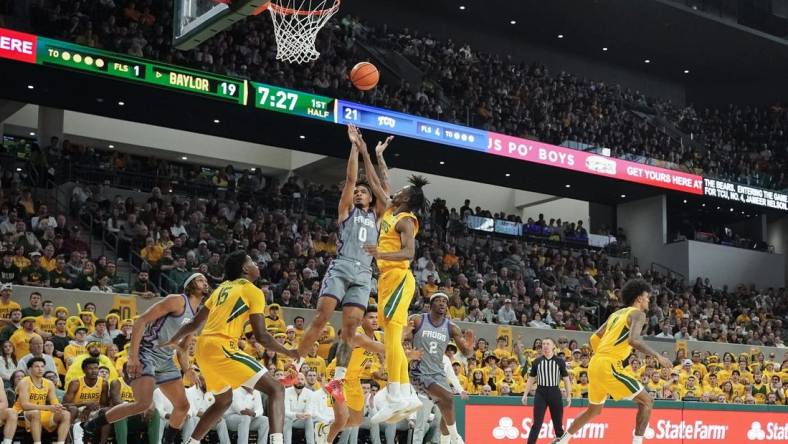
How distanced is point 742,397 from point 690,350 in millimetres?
6075

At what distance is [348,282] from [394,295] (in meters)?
0.47

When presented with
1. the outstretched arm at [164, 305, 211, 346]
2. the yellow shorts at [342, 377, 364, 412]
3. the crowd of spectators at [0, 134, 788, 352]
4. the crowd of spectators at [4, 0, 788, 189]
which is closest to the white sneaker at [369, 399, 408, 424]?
the yellow shorts at [342, 377, 364, 412]

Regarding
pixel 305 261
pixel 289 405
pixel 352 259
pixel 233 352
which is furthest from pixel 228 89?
pixel 233 352

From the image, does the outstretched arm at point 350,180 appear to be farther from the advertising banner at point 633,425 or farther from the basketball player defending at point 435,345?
the advertising banner at point 633,425

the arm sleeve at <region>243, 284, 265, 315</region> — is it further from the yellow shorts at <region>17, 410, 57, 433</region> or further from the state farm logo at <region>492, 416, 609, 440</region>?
the state farm logo at <region>492, 416, 609, 440</region>

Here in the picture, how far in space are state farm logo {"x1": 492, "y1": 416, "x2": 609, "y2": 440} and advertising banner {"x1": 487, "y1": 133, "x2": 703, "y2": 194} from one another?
→ 13.5 meters

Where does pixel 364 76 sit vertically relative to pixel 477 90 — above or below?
below

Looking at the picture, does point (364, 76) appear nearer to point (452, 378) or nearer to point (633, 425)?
point (452, 378)

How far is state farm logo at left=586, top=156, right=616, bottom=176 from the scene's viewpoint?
2953 cm

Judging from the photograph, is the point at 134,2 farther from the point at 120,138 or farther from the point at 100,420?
the point at 100,420

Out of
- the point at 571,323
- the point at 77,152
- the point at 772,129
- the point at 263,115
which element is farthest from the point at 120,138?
the point at 772,129

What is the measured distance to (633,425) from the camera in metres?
15.3

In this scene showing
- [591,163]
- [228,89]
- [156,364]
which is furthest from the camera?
[591,163]

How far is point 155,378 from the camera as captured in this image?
9.11 m
